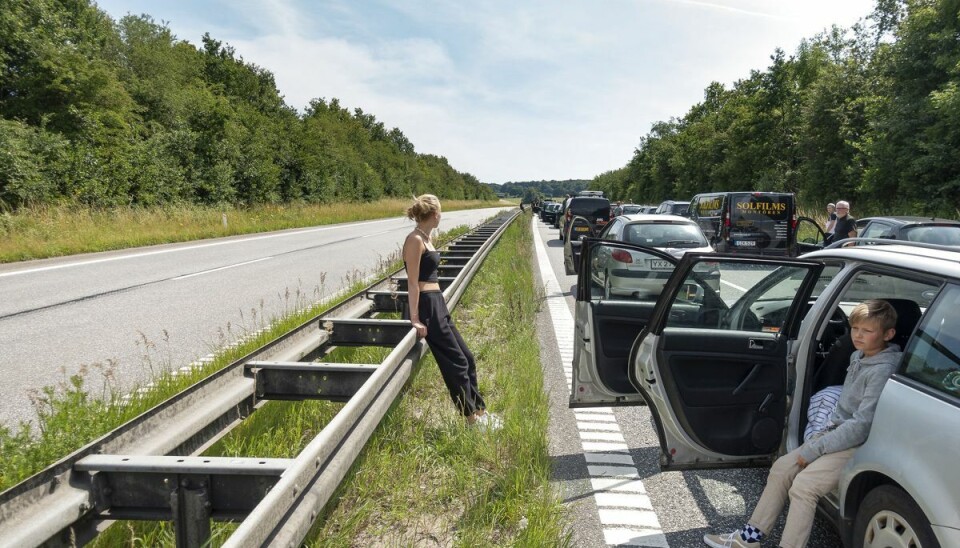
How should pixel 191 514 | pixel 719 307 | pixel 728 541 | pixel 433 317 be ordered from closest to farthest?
pixel 191 514, pixel 728 541, pixel 719 307, pixel 433 317

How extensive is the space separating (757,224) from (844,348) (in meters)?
11.9

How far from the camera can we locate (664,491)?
380cm

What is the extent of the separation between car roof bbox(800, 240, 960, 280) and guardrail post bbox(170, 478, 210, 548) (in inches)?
127

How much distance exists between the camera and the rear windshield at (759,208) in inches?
555

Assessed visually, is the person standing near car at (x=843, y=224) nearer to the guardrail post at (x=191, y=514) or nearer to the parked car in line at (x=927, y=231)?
the parked car in line at (x=927, y=231)

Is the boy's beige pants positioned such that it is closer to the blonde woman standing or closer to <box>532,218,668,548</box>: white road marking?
<box>532,218,668,548</box>: white road marking

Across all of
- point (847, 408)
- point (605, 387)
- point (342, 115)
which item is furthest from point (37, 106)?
point (342, 115)

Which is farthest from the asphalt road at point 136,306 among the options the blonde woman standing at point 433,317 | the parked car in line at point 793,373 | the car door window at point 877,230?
the car door window at point 877,230

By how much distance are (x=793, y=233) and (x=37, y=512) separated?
15279mm

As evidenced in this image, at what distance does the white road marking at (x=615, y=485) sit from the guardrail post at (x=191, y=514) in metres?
2.07

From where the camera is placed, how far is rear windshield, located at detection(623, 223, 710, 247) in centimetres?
988

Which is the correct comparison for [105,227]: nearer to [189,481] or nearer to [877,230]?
[189,481]

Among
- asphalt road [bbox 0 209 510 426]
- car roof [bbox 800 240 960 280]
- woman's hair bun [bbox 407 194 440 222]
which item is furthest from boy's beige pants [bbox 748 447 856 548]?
asphalt road [bbox 0 209 510 426]

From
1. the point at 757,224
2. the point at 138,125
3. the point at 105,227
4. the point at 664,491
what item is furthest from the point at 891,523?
the point at 138,125
